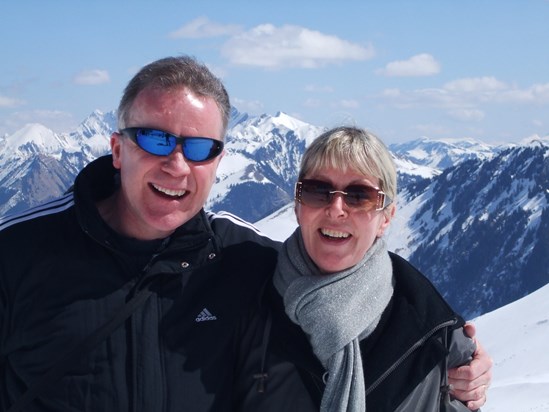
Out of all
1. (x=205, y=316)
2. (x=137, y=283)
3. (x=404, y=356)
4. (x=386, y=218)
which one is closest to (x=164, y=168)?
(x=137, y=283)

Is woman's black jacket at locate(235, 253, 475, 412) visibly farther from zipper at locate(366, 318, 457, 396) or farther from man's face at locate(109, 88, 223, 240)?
man's face at locate(109, 88, 223, 240)

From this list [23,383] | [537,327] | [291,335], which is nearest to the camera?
[23,383]

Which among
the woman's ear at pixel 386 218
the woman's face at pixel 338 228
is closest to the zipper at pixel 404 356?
the woman's face at pixel 338 228

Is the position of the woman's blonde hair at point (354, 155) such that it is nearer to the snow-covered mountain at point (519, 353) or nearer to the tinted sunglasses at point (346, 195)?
the tinted sunglasses at point (346, 195)

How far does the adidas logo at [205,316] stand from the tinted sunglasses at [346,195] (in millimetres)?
1530

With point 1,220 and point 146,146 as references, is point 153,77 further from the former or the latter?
point 1,220

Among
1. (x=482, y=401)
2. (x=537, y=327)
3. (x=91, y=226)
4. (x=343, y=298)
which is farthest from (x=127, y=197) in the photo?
(x=537, y=327)

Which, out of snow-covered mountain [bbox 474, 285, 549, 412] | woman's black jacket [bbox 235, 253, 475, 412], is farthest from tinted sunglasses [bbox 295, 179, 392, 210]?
snow-covered mountain [bbox 474, 285, 549, 412]

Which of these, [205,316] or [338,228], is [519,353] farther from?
[205,316]

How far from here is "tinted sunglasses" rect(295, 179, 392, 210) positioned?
6.50m

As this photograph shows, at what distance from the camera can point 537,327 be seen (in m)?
97.8

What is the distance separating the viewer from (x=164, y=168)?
617cm

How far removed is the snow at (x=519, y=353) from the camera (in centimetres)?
4056

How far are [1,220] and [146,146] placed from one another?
1872 millimetres
